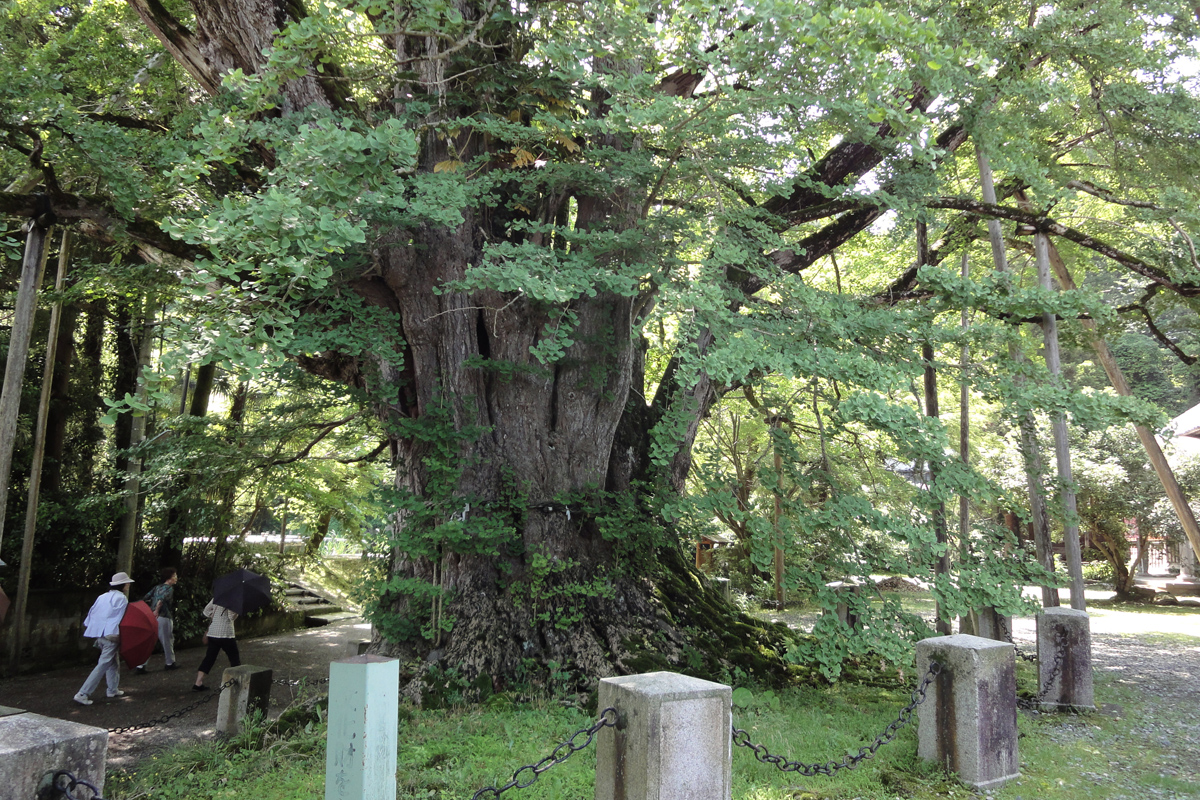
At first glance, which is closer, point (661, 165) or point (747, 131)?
point (747, 131)

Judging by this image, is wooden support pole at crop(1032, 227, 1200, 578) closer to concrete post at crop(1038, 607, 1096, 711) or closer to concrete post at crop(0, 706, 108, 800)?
concrete post at crop(1038, 607, 1096, 711)

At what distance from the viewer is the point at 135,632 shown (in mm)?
8391

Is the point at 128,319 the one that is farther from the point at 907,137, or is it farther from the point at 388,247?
the point at 907,137

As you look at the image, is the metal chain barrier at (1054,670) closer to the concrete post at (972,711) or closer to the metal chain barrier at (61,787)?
the concrete post at (972,711)

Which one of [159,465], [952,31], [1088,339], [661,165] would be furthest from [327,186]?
[1088,339]

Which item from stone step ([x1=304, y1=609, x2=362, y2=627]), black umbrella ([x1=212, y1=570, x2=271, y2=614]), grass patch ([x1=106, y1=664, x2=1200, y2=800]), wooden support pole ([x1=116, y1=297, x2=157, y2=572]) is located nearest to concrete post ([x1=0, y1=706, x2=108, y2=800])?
grass patch ([x1=106, y1=664, x2=1200, y2=800])

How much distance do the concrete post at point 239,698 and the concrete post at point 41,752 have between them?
3.45 metres

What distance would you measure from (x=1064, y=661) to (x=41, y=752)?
775cm

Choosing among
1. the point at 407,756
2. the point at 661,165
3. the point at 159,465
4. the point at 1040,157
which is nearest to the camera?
the point at 407,756

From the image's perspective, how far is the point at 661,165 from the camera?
20.8 feet

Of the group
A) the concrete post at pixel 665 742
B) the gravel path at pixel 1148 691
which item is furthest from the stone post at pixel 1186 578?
the concrete post at pixel 665 742

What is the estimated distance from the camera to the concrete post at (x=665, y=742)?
10.6 ft

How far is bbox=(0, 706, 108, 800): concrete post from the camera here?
2.54m

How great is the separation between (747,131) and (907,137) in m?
1.19
